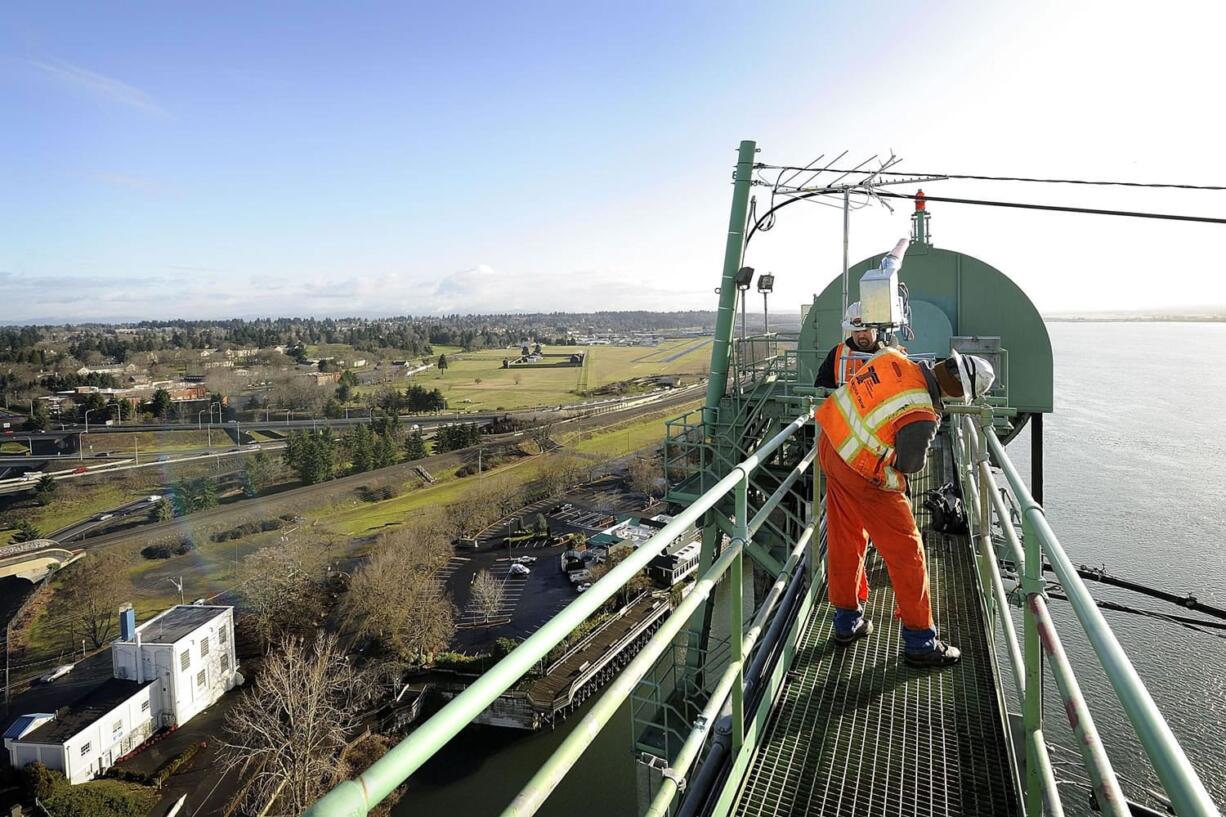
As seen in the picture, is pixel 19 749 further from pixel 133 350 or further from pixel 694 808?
pixel 133 350

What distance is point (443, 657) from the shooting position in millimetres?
20438

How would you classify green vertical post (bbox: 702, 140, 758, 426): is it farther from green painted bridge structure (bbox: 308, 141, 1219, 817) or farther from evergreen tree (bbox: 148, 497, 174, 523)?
evergreen tree (bbox: 148, 497, 174, 523)

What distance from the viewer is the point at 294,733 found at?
15.3 meters

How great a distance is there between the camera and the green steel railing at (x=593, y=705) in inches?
31.7

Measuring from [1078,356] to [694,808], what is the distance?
291ft

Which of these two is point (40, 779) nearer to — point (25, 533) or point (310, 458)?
point (25, 533)

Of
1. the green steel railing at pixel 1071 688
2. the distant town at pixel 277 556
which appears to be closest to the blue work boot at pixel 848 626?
the green steel railing at pixel 1071 688

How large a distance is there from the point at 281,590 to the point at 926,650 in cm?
2435

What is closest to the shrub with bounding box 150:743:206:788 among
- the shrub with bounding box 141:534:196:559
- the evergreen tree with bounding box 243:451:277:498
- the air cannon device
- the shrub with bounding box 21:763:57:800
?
the shrub with bounding box 21:763:57:800

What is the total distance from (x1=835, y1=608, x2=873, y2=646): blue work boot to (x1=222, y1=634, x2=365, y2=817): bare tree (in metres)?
13.0

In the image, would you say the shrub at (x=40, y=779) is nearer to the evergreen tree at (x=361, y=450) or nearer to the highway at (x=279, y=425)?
the evergreen tree at (x=361, y=450)

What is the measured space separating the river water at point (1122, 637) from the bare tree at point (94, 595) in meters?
14.7

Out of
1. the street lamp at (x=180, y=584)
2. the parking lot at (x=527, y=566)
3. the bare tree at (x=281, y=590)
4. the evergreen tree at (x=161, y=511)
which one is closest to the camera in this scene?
the bare tree at (x=281, y=590)

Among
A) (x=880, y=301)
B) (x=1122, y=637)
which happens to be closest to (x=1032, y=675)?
(x=880, y=301)
